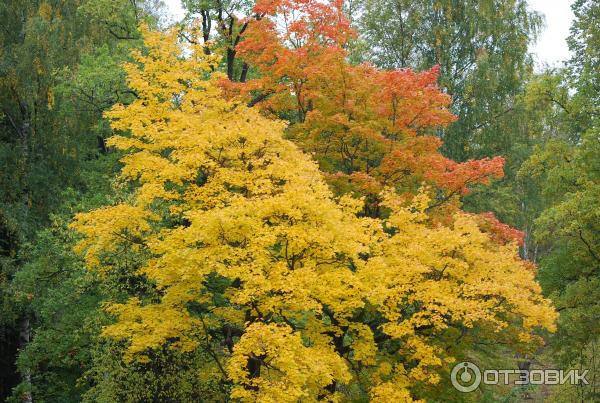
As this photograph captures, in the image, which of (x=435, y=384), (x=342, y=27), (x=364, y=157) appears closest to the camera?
(x=435, y=384)

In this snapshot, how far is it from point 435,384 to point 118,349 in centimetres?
771

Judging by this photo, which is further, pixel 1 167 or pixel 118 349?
pixel 1 167

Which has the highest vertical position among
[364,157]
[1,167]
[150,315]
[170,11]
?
[170,11]

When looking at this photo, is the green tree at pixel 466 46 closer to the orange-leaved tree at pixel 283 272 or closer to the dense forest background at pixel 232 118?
the dense forest background at pixel 232 118

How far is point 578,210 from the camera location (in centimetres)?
1819

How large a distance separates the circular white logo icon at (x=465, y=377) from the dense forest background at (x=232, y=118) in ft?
0.84

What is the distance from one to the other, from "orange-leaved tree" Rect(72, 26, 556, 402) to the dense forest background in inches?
31.7

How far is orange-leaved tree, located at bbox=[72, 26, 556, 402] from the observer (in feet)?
40.2

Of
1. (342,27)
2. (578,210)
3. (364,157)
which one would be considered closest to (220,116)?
(364,157)

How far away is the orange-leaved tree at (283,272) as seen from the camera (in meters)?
12.2

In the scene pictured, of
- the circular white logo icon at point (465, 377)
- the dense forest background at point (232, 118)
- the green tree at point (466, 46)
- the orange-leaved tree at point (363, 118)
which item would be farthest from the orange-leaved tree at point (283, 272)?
the green tree at point (466, 46)

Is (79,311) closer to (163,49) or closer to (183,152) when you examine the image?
(183,152)

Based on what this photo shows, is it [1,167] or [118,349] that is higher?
[1,167]

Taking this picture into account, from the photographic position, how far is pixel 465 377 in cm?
1419
